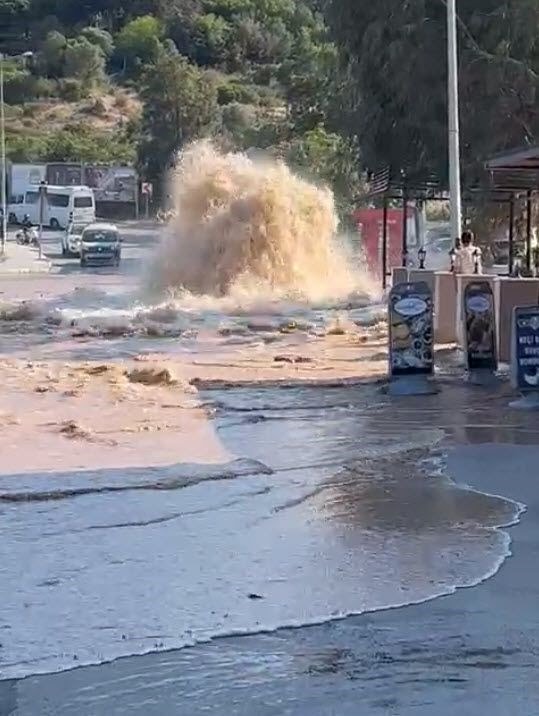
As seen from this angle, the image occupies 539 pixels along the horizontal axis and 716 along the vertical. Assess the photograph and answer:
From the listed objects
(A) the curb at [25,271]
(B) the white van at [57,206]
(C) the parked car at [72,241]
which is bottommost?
(A) the curb at [25,271]

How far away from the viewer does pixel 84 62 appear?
137 meters

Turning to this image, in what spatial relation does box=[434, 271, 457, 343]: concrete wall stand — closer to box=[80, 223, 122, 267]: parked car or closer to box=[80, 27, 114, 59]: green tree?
box=[80, 223, 122, 267]: parked car

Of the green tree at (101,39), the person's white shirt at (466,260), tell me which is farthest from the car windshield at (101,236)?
the green tree at (101,39)

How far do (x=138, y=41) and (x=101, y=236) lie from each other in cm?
8727

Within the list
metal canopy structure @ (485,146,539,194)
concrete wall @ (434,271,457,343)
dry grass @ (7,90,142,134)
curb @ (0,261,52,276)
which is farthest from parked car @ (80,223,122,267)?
dry grass @ (7,90,142,134)

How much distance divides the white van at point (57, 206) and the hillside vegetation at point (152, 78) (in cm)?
779

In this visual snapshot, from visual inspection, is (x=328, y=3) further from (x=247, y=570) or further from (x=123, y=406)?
(x=247, y=570)

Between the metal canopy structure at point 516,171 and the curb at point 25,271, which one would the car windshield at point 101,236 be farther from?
the metal canopy structure at point 516,171

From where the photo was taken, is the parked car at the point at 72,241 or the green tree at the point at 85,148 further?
the green tree at the point at 85,148

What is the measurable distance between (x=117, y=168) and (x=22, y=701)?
95.0 metres

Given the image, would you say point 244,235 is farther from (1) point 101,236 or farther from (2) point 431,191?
(1) point 101,236

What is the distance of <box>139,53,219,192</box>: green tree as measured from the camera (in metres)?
96.4

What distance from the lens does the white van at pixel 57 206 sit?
81.7 m

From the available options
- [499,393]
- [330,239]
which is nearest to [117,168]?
[330,239]
